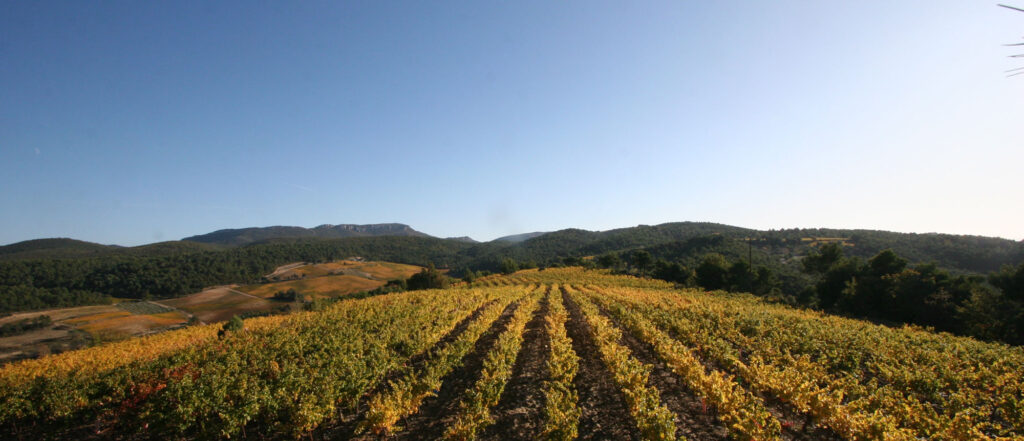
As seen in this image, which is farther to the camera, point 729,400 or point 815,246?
point 815,246

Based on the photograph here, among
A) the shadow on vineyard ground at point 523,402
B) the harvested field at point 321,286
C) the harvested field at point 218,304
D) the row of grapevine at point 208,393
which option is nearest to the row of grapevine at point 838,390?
the shadow on vineyard ground at point 523,402

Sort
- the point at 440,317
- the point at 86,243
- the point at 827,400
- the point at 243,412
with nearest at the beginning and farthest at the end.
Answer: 1. the point at 827,400
2. the point at 243,412
3. the point at 440,317
4. the point at 86,243

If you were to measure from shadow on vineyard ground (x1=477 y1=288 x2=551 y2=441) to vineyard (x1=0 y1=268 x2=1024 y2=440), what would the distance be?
6cm

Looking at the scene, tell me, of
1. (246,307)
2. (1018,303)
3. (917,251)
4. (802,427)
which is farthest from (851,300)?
(246,307)

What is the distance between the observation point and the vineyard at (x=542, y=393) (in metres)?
9.01

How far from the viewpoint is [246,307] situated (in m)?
79.0

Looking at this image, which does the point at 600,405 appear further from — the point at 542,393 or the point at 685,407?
the point at 685,407

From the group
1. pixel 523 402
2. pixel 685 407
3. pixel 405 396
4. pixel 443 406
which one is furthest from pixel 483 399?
pixel 685 407

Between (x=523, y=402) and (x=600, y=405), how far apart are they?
257 cm

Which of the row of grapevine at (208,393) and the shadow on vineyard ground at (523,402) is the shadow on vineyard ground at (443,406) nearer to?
the shadow on vineyard ground at (523,402)

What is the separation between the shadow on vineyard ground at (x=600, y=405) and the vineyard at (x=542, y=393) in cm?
6

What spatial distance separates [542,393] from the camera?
493 inches

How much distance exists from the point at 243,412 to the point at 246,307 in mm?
88895

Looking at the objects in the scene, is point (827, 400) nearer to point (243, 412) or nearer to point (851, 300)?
point (243, 412)
